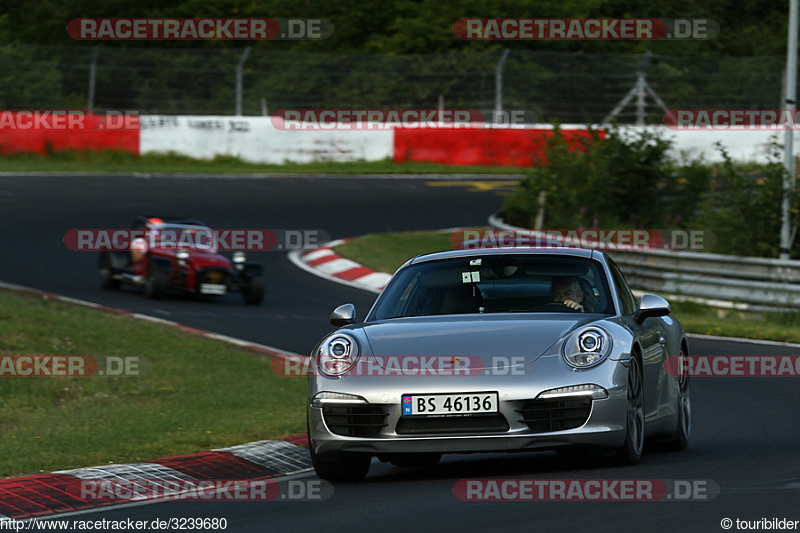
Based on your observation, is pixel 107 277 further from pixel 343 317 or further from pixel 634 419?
pixel 634 419

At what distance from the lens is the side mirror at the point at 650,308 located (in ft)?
25.6

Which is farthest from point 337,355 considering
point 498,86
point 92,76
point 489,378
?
point 498,86

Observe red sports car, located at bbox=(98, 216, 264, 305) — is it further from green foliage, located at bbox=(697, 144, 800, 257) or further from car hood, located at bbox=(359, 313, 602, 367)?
car hood, located at bbox=(359, 313, 602, 367)

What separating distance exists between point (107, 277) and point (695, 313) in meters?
7.85

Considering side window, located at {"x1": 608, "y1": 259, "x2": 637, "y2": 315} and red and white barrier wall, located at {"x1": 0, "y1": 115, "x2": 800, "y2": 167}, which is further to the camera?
red and white barrier wall, located at {"x1": 0, "y1": 115, "x2": 800, "y2": 167}

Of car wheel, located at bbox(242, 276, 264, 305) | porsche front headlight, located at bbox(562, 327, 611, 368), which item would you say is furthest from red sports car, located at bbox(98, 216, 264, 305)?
porsche front headlight, located at bbox(562, 327, 611, 368)

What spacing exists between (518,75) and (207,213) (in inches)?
448

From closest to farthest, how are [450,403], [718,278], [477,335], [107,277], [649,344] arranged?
[450,403] < [477,335] < [649,344] < [718,278] < [107,277]

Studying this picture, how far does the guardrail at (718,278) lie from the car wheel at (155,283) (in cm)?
596

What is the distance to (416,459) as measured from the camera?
7.86m

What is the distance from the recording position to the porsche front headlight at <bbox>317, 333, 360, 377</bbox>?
23.8ft

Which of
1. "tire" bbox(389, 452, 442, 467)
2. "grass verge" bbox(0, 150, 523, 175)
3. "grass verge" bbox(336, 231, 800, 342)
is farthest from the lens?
"grass verge" bbox(0, 150, 523, 175)

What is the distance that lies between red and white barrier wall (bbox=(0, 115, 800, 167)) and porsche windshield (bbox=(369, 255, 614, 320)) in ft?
79.3

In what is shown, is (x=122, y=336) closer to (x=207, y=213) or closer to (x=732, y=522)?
(x=732, y=522)
